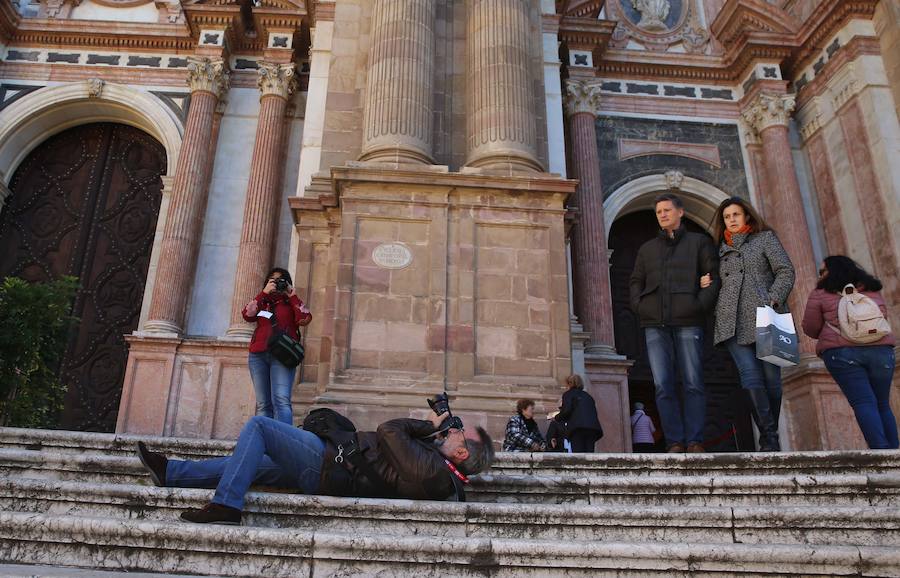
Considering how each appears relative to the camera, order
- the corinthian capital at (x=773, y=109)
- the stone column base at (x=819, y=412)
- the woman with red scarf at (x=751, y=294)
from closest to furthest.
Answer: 1. the woman with red scarf at (x=751, y=294)
2. the stone column base at (x=819, y=412)
3. the corinthian capital at (x=773, y=109)

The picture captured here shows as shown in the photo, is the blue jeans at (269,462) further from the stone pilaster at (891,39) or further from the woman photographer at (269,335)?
the stone pilaster at (891,39)

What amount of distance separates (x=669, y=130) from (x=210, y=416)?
11.2 m

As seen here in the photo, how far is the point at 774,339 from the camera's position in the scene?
195 inches

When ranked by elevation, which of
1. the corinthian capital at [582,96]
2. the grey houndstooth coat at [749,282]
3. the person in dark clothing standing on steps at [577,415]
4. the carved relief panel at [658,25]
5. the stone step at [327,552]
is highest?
the carved relief panel at [658,25]

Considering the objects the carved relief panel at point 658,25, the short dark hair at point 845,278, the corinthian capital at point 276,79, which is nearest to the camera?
the short dark hair at point 845,278

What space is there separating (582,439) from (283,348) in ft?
10.3

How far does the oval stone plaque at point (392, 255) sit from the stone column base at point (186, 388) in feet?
17.1

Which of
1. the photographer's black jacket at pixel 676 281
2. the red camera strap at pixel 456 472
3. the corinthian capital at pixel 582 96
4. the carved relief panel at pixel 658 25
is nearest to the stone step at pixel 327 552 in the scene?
the red camera strap at pixel 456 472

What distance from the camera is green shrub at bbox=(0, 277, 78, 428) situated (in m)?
10.3

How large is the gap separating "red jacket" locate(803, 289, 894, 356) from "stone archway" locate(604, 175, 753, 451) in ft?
25.3

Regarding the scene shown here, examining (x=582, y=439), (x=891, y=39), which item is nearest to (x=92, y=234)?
(x=582, y=439)

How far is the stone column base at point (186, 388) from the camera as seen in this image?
38.2 feet

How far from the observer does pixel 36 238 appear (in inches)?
578

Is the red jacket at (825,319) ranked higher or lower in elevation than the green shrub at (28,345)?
lower
